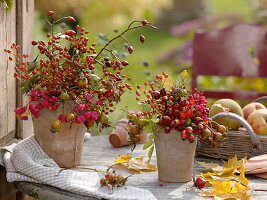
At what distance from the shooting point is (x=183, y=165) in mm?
2066

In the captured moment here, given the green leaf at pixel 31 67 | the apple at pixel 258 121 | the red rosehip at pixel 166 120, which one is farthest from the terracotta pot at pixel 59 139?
the apple at pixel 258 121

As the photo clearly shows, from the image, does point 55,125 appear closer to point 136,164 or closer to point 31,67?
point 31,67

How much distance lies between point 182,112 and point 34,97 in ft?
1.75

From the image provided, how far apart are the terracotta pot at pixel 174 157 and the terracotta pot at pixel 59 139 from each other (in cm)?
33

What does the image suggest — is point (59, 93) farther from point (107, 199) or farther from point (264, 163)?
point (264, 163)

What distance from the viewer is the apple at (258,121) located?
2365 millimetres

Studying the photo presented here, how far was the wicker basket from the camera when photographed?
7.55 feet

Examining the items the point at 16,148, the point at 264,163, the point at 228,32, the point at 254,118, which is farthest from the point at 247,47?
the point at 16,148

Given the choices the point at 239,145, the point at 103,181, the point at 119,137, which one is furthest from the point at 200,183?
the point at 119,137

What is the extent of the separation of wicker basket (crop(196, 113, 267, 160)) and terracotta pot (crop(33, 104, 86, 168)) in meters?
0.55

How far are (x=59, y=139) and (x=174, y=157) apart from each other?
444mm

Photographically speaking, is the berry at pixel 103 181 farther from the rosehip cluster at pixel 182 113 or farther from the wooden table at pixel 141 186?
the rosehip cluster at pixel 182 113

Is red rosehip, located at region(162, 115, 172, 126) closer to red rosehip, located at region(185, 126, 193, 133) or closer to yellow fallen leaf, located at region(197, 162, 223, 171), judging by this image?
red rosehip, located at region(185, 126, 193, 133)

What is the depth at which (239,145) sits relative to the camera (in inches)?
93.0
